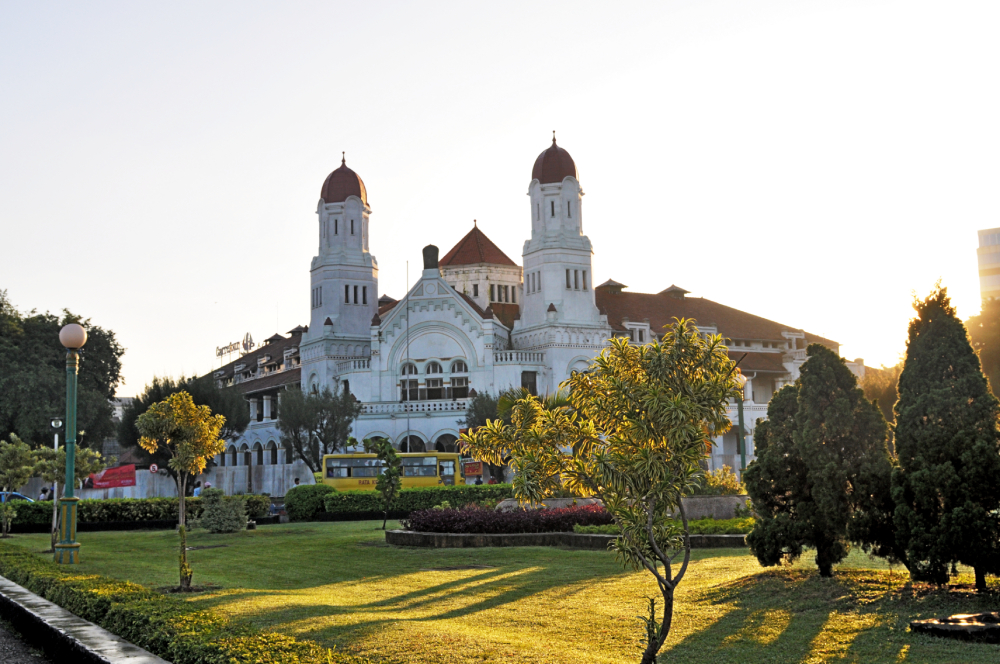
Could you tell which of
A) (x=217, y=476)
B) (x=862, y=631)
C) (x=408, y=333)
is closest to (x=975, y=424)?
(x=862, y=631)

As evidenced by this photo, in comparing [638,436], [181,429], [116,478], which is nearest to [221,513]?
[181,429]

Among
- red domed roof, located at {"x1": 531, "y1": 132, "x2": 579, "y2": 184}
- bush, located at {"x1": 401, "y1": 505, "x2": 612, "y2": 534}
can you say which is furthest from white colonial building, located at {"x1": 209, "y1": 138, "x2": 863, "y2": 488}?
bush, located at {"x1": 401, "y1": 505, "x2": 612, "y2": 534}

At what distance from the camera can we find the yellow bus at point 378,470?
1790 inches

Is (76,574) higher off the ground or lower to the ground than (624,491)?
lower

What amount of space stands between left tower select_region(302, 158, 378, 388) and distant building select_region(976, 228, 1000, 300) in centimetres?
9711

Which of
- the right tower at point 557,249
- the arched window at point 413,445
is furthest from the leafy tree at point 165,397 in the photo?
the right tower at point 557,249

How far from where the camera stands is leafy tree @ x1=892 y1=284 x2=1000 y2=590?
11469 millimetres

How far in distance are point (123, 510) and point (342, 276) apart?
39.2m

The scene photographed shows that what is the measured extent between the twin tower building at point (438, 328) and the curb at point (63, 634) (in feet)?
165

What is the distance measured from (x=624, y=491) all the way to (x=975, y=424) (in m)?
5.60

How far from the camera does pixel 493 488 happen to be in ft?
123

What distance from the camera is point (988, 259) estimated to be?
5335 inches

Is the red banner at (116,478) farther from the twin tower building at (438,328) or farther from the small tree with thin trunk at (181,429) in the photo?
the small tree with thin trunk at (181,429)

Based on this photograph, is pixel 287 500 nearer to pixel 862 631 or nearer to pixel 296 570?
pixel 296 570
